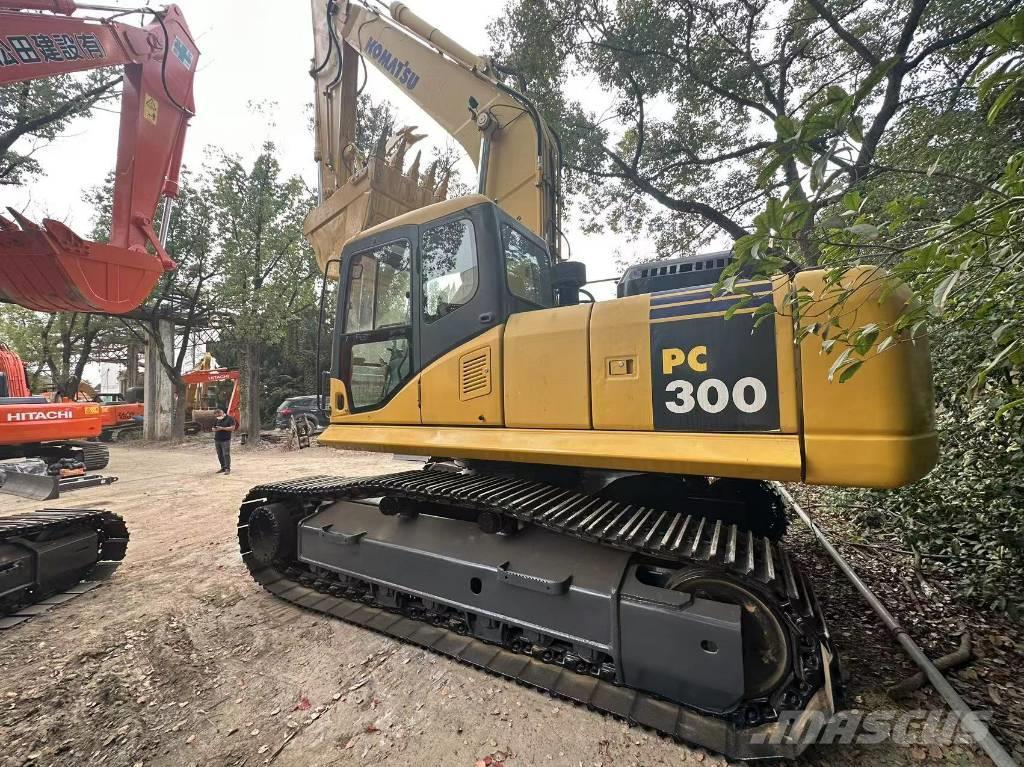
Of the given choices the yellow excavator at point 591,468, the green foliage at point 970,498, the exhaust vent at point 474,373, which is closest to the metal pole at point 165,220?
the yellow excavator at point 591,468

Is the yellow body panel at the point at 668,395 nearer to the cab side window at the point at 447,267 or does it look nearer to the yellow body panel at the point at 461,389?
the yellow body panel at the point at 461,389

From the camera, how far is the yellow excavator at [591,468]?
75.4 inches

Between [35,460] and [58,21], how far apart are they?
20.4ft

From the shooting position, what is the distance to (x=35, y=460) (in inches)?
279

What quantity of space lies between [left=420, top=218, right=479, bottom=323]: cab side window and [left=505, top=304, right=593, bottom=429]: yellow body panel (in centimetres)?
52

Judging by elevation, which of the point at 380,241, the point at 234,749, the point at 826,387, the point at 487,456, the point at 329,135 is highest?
the point at 329,135

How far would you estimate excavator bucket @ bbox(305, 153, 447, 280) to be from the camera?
14.6ft

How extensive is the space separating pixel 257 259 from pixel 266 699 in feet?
49.2

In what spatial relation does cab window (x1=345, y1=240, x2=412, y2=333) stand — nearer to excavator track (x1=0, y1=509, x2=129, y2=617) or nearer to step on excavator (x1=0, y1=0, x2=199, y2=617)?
excavator track (x1=0, y1=509, x2=129, y2=617)

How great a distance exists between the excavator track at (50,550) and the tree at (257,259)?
11192mm

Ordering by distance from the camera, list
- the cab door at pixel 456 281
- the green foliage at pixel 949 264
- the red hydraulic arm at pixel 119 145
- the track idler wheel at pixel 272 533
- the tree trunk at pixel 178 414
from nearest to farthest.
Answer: the green foliage at pixel 949 264 → the cab door at pixel 456 281 → the track idler wheel at pixel 272 533 → the red hydraulic arm at pixel 119 145 → the tree trunk at pixel 178 414

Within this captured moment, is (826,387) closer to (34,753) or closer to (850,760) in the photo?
(850,760)

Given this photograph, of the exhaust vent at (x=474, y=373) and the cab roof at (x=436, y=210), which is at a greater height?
the cab roof at (x=436, y=210)

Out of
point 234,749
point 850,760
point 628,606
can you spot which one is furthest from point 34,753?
point 850,760
